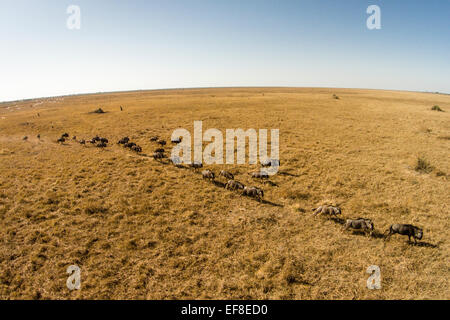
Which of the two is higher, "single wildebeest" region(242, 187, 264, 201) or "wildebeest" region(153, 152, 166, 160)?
"wildebeest" region(153, 152, 166, 160)

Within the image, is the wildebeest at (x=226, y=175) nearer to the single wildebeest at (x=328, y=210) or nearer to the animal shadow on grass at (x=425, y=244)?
the single wildebeest at (x=328, y=210)

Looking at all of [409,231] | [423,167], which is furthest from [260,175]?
[423,167]

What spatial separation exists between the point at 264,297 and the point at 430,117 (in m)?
50.5

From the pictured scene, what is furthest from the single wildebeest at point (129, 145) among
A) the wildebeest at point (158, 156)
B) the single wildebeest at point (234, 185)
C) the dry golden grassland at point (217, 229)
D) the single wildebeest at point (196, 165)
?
the single wildebeest at point (234, 185)

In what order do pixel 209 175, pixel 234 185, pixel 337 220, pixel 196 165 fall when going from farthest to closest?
pixel 196 165 < pixel 209 175 < pixel 234 185 < pixel 337 220

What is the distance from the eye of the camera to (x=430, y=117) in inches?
1581

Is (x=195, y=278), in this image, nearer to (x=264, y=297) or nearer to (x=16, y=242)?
(x=264, y=297)

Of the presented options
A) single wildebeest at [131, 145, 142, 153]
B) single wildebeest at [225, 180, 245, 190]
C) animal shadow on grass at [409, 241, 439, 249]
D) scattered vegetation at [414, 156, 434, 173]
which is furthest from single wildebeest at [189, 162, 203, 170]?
scattered vegetation at [414, 156, 434, 173]

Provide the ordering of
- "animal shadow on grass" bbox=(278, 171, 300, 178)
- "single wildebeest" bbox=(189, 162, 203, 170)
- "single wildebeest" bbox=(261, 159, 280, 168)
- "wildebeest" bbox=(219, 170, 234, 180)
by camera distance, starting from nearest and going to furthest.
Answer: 1. "wildebeest" bbox=(219, 170, 234, 180)
2. "animal shadow on grass" bbox=(278, 171, 300, 178)
3. "single wildebeest" bbox=(189, 162, 203, 170)
4. "single wildebeest" bbox=(261, 159, 280, 168)

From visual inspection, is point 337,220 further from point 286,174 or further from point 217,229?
point 286,174

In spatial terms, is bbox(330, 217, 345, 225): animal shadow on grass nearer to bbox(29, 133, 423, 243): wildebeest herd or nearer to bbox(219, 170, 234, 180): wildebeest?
bbox(29, 133, 423, 243): wildebeest herd

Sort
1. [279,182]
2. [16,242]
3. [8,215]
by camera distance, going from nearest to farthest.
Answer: [16,242] < [8,215] < [279,182]

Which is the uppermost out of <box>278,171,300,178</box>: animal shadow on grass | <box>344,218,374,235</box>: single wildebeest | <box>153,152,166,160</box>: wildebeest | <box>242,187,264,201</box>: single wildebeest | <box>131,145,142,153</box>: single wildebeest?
<box>131,145,142,153</box>: single wildebeest
